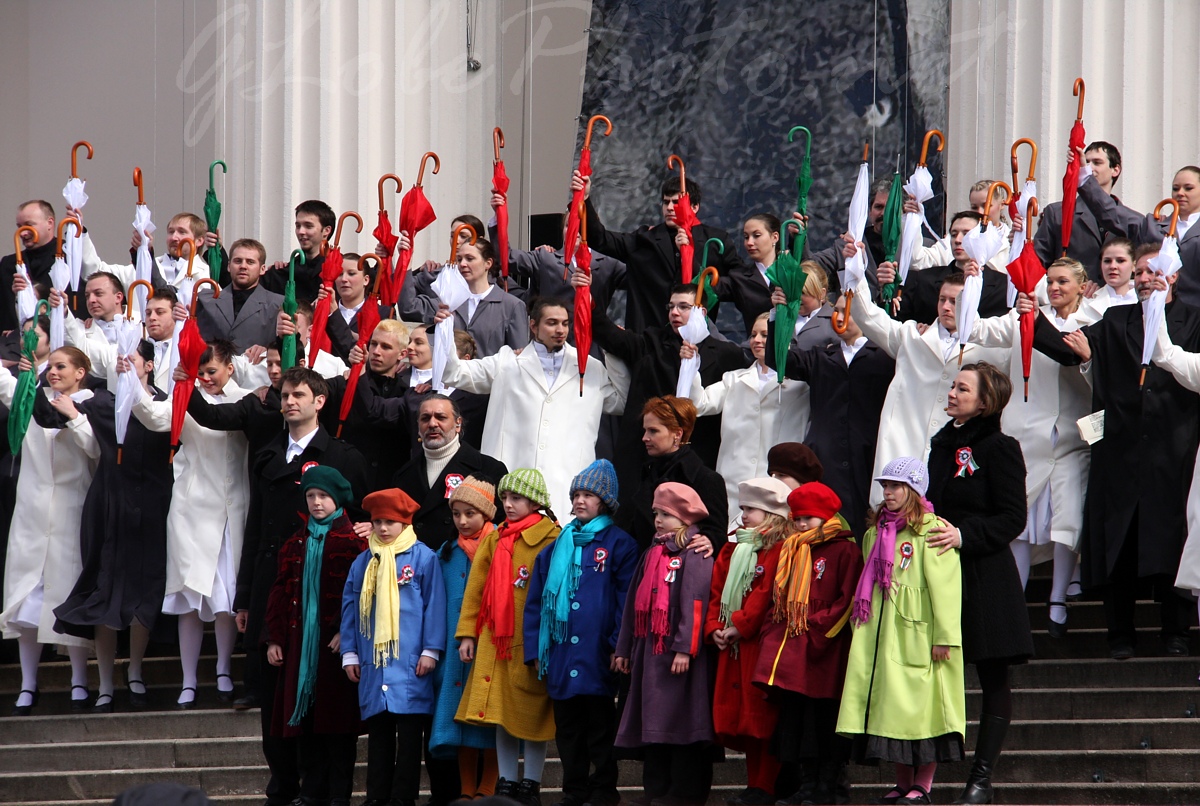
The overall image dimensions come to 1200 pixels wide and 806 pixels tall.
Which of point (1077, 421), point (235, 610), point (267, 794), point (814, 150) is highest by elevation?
point (814, 150)

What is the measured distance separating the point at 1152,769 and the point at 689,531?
2.18 meters

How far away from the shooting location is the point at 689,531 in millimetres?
8641

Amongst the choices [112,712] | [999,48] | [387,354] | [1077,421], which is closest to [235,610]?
[112,712]

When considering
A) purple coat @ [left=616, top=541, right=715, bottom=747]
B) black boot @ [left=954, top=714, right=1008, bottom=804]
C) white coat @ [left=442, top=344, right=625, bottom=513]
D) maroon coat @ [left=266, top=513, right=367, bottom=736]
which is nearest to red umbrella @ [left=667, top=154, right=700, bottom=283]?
white coat @ [left=442, top=344, right=625, bottom=513]

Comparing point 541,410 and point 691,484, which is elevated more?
point 541,410

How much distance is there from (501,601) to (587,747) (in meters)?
0.74

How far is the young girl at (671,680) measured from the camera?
8375 mm

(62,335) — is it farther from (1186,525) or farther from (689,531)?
(1186,525)

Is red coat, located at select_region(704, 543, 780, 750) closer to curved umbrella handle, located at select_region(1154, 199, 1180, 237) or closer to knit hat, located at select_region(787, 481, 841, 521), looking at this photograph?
knit hat, located at select_region(787, 481, 841, 521)

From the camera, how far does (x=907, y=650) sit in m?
8.04

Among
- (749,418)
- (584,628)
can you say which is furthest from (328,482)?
(749,418)

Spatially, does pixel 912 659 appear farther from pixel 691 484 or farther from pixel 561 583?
pixel 561 583

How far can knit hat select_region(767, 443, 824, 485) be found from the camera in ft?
28.7

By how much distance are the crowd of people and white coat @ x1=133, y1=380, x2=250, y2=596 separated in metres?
0.02
